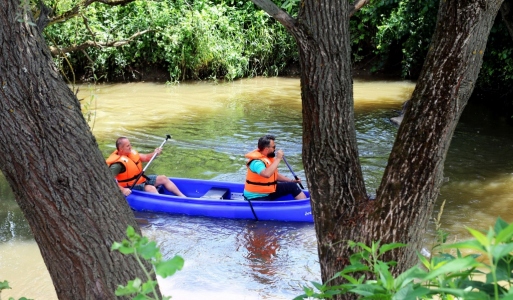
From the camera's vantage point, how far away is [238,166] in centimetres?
987

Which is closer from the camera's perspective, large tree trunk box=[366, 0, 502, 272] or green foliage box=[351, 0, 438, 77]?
large tree trunk box=[366, 0, 502, 272]

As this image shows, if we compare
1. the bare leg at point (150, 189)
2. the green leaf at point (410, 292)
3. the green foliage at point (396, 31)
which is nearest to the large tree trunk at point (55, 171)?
the green leaf at point (410, 292)

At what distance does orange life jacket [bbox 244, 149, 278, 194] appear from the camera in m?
7.41

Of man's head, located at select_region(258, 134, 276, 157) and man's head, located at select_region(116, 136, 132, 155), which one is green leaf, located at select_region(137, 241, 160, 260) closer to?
man's head, located at select_region(258, 134, 276, 157)

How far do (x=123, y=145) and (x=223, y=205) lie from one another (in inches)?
58.1

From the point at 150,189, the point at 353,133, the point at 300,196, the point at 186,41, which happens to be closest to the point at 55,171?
the point at 353,133

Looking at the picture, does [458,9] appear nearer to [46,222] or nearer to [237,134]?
[46,222]

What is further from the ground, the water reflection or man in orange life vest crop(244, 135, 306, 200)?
man in orange life vest crop(244, 135, 306, 200)

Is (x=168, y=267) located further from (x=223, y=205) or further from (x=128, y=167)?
(x=128, y=167)

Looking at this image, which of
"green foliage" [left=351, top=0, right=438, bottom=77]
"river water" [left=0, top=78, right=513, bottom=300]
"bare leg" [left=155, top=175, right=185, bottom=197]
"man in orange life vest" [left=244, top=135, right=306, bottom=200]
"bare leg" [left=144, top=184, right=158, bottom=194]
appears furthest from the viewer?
"green foliage" [left=351, top=0, right=438, bottom=77]

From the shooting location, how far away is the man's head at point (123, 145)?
25.6ft

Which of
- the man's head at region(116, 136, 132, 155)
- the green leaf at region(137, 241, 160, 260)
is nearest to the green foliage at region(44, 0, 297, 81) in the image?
the man's head at region(116, 136, 132, 155)

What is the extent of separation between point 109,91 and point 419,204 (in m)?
14.7

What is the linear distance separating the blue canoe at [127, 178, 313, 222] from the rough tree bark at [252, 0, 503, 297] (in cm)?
437
